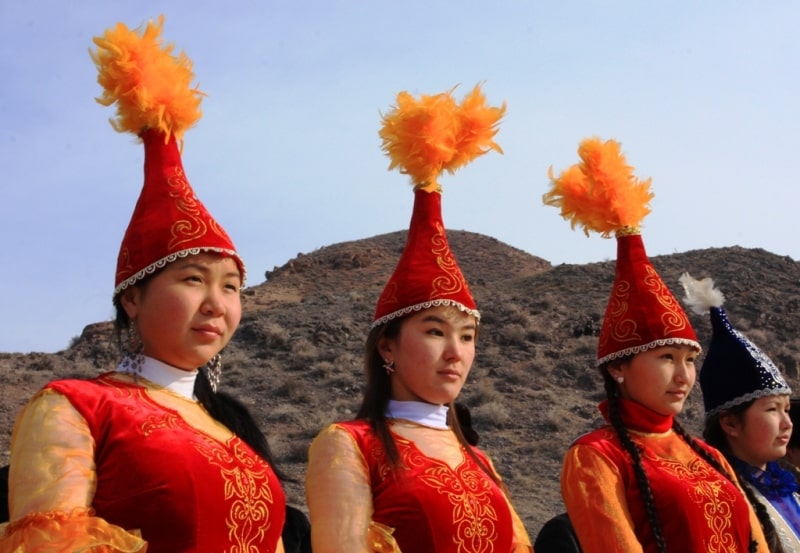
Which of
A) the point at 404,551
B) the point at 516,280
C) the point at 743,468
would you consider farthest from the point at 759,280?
the point at 404,551

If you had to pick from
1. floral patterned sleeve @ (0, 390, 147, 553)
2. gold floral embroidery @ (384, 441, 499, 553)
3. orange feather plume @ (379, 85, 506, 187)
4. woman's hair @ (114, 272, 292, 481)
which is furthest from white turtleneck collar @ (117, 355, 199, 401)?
orange feather plume @ (379, 85, 506, 187)

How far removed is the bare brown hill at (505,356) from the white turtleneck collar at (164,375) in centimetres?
1224

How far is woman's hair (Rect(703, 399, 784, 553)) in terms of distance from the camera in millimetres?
5934

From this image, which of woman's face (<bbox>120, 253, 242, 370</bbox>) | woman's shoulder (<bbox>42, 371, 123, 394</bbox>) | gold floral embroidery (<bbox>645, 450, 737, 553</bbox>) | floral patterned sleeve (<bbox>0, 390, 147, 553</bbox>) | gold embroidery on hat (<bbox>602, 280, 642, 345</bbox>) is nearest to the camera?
floral patterned sleeve (<bbox>0, 390, 147, 553</bbox>)

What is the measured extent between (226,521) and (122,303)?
2.92 feet

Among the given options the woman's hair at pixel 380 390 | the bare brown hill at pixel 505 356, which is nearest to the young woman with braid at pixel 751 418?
the woman's hair at pixel 380 390

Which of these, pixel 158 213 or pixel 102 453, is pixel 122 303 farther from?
pixel 102 453

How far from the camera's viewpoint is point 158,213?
4.23 m

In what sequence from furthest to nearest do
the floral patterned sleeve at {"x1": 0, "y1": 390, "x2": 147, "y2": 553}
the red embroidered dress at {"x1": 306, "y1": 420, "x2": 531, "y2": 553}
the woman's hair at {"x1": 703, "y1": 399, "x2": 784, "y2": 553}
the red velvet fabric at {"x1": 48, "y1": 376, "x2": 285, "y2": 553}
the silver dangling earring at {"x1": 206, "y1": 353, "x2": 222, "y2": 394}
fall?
1. the woman's hair at {"x1": 703, "y1": 399, "x2": 784, "y2": 553}
2. the red embroidered dress at {"x1": 306, "y1": 420, "x2": 531, "y2": 553}
3. the silver dangling earring at {"x1": 206, "y1": 353, "x2": 222, "y2": 394}
4. the red velvet fabric at {"x1": 48, "y1": 376, "x2": 285, "y2": 553}
5. the floral patterned sleeve at {"x1": 0, "y1": 390, "x2": 147, "y2": 553}

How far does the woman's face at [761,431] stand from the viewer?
6273 mm

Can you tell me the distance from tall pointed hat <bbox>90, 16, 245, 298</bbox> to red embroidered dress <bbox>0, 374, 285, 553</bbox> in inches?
19.3

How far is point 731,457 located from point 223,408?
126 inches

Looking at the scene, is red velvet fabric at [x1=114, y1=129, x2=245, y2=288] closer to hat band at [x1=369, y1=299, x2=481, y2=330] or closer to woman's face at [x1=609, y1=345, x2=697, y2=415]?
hat band at [x1=369, y1=299, x2=481, y2=330]

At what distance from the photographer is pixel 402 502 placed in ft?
15.2
